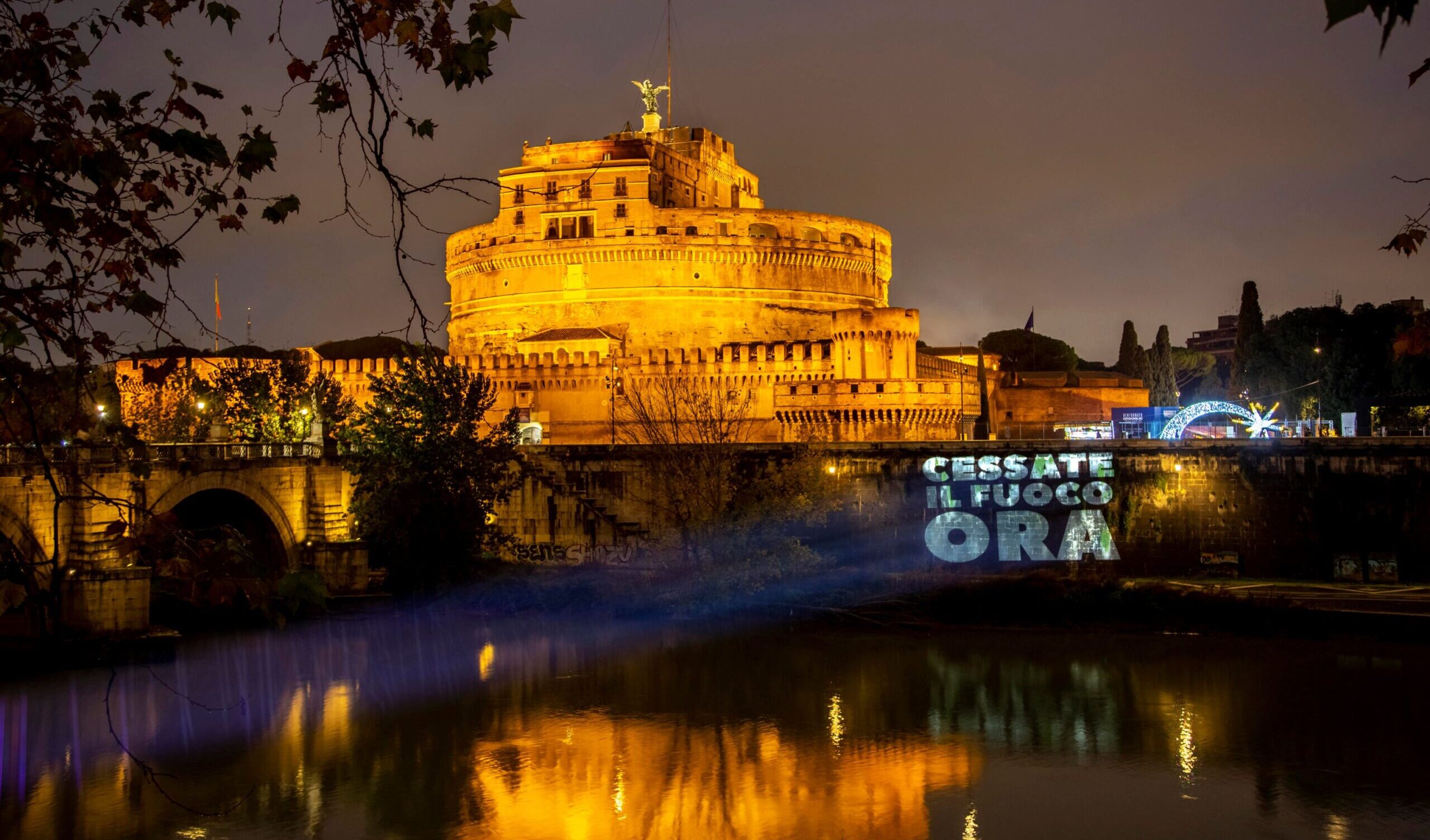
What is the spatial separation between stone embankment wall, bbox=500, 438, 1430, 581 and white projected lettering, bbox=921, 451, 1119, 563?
26mm

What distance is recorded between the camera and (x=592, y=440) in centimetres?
3691

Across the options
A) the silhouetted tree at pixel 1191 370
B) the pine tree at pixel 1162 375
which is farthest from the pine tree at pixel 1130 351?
the silhouetted tree at pixel 1191 370

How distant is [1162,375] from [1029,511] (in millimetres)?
23921

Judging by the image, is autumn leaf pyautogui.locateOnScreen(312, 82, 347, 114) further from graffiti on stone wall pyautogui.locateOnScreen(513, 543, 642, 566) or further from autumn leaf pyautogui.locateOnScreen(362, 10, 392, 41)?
graffiti on stone wall pyautogui.locateOnScreen(513, 543, 642, 566)

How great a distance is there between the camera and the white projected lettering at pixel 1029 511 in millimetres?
27312

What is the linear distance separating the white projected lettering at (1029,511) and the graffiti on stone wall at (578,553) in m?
6.79

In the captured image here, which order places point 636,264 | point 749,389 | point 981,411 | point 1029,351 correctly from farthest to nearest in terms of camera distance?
point 1029,351 < point 636,264 < point 749,389 < point 981,411

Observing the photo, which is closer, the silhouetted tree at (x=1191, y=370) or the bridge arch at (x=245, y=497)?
the bridge arch at (x=245, y=497)

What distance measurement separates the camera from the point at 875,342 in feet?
113

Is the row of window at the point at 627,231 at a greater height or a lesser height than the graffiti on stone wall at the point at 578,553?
greater

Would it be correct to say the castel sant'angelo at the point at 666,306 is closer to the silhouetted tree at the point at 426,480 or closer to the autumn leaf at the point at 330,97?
the silhouetted tree at the point at 426,480

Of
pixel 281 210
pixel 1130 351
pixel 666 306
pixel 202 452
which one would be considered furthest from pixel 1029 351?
pixel 281 210

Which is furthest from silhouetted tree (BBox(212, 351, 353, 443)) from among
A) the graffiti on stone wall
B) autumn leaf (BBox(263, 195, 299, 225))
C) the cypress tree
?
autumn leaf (BBox(263, 195, 299, 225))

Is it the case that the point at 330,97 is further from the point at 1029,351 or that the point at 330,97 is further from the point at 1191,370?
the point at 1191,370
